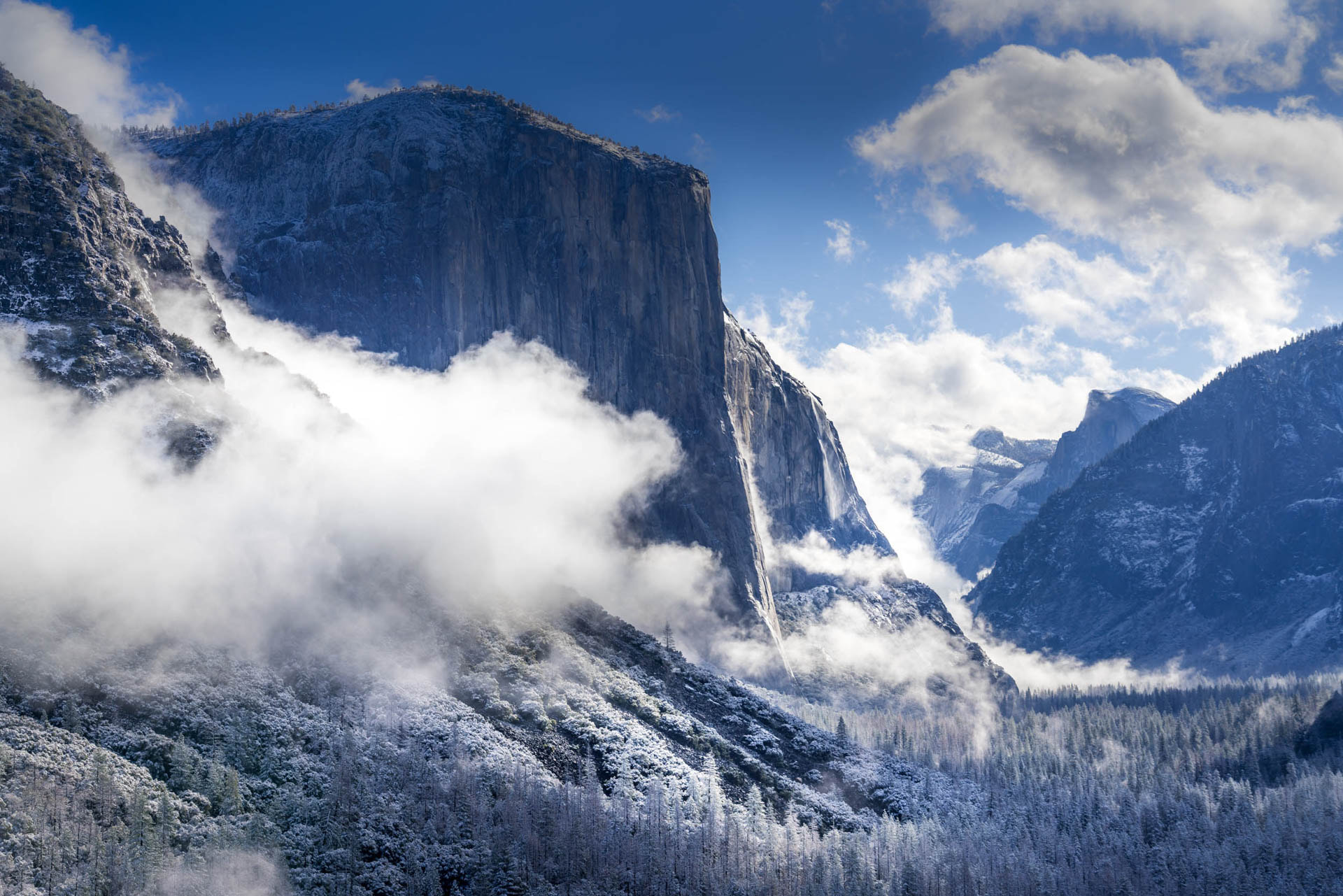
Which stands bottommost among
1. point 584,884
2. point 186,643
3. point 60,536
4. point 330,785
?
point 584,884

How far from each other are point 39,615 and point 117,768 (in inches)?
1352

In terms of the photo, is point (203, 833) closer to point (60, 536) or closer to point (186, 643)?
point (186, 643)

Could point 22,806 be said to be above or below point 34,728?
below

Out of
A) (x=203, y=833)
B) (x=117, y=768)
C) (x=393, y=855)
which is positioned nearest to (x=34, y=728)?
(x=117, y=768)

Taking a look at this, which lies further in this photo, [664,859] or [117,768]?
[664,859]

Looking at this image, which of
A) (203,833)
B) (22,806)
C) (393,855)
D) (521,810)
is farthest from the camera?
(521,810)

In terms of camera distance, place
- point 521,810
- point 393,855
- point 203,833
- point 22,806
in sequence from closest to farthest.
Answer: point 22,806 → point 203,833 → point 393,855 → point 521,810

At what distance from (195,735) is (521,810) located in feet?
159

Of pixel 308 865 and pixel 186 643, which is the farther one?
pixel 186 643

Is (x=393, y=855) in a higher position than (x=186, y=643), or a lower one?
lower

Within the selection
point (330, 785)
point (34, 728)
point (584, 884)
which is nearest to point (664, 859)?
point (584, 884)

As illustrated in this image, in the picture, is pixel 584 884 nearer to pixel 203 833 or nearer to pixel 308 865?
pixel 308 865

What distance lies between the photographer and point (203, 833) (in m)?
156

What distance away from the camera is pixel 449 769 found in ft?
650
